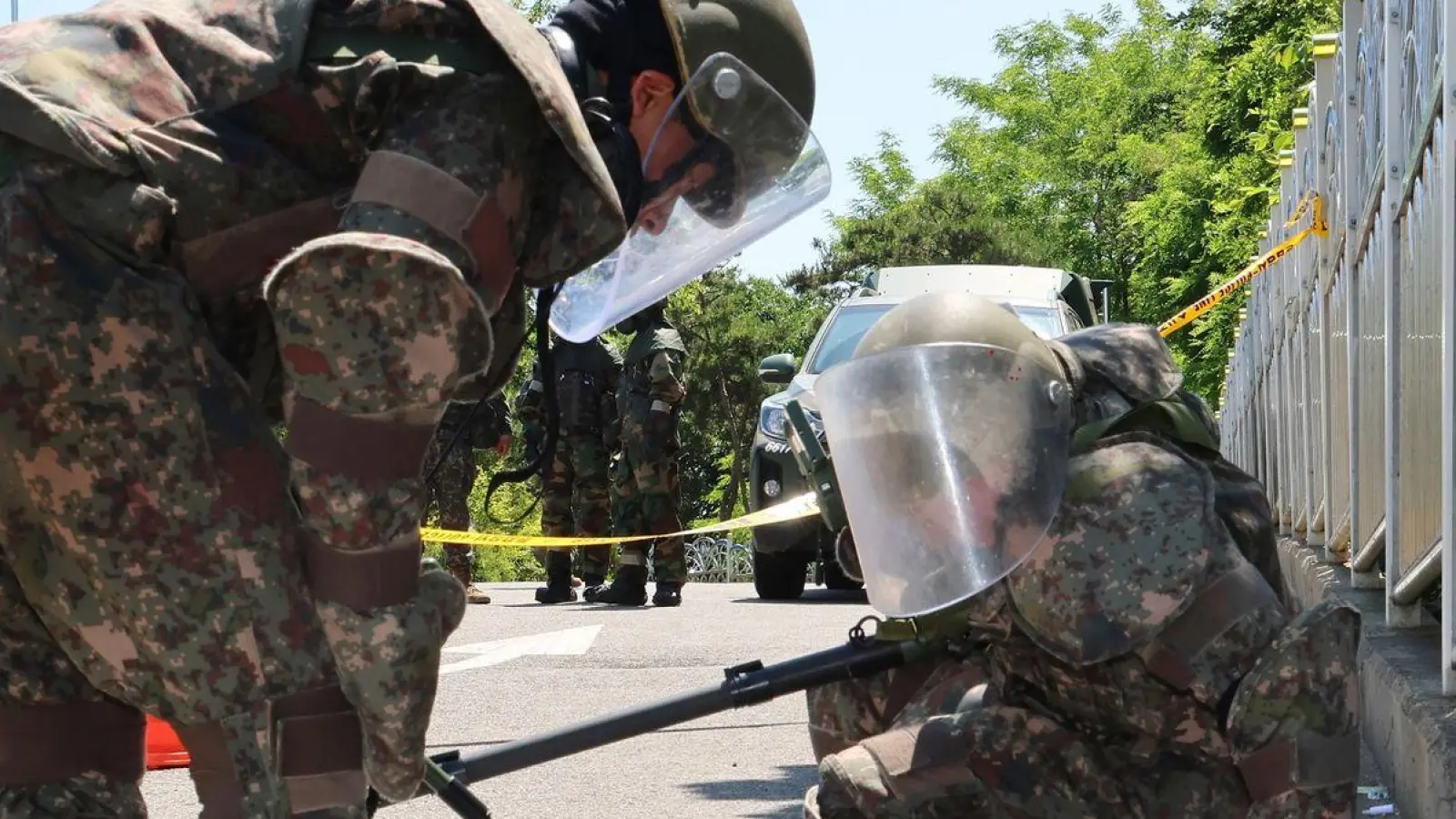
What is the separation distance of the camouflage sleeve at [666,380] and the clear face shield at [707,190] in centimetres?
805

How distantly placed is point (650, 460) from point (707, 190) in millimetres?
8882

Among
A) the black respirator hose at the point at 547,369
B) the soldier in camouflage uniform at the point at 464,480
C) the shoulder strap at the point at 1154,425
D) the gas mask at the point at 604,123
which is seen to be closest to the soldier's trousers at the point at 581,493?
the soldier in camouflage uniform at the point at 464,480

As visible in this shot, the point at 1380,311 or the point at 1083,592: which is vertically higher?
the point at 1083,592

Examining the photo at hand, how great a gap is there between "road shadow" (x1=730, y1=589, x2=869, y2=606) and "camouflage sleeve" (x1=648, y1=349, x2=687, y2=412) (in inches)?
52.5

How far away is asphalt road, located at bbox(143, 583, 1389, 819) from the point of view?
204 inches

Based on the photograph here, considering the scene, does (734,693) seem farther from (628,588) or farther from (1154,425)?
(628,588)

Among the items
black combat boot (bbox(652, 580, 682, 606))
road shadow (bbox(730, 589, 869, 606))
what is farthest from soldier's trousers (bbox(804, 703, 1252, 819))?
black combat boot (bbox(652, 580, 682, 606))

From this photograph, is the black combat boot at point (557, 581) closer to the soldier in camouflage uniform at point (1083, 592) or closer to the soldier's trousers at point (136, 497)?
the soldier in camouflage uniform at point (1083, 592)

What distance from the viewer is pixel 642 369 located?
38.6 feet

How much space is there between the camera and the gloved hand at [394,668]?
91.9 inches

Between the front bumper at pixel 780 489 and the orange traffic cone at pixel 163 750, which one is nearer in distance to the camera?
the orange traffic cone at pixel 163 750

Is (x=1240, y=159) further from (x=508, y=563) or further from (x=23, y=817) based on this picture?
(x=508, y=563)

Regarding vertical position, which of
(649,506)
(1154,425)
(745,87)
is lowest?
(649,506)

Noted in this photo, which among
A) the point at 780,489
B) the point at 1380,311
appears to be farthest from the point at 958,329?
the point at 780,489
